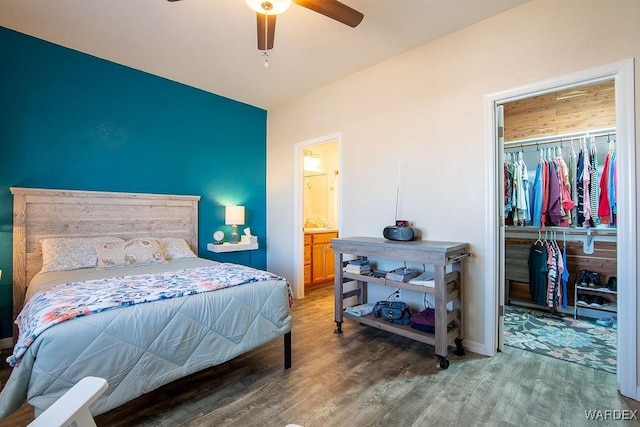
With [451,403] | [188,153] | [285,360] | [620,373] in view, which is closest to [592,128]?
[620,373]

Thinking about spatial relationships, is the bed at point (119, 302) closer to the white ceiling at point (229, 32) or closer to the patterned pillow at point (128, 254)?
the patterned pillow at point (128, 254)

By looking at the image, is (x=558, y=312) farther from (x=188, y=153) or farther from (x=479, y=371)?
(x=188, y=153)

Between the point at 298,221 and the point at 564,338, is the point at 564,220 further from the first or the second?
the point at 298,221

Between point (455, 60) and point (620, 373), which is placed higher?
point (455, 60)

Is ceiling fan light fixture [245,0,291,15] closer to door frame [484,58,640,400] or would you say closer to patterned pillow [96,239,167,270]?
door frame [484,58,640,400]

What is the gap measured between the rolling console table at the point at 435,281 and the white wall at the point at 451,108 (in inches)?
6.3

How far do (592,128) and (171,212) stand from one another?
496 centimetres

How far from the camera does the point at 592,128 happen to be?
10.7 ft

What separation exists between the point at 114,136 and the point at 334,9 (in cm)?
277

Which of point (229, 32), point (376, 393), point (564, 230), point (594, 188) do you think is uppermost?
point (229, 32)

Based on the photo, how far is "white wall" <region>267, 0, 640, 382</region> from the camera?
211 centimetres

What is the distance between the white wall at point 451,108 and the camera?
2110mm

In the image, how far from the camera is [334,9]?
6.36 ft

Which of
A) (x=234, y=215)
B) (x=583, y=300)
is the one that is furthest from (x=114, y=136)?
(x=583, y=300)
